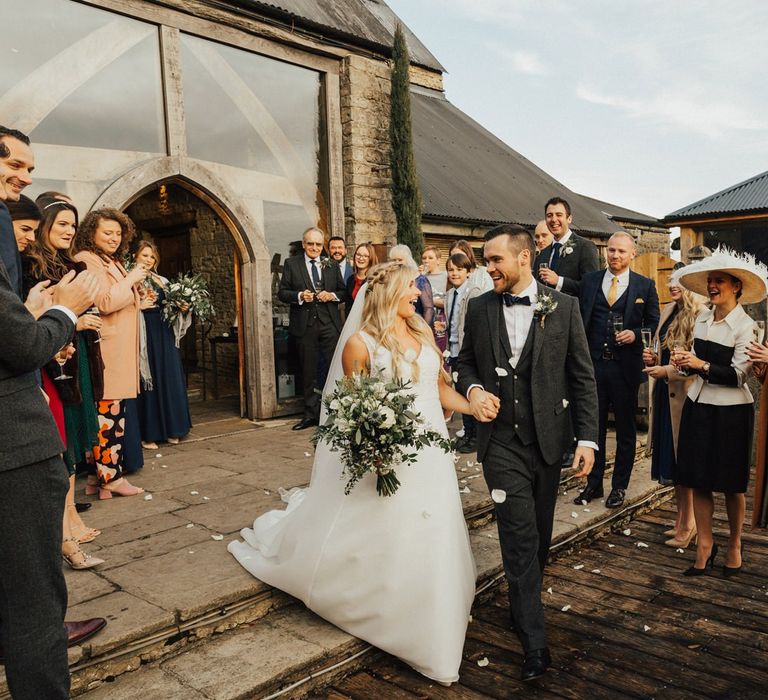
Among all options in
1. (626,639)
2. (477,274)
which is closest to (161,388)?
(477,274)

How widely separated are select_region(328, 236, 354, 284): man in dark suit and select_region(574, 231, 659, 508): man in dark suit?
3.55 metres

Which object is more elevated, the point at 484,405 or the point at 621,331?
the point at 621,331

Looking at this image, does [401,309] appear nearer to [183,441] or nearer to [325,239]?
[183,441]

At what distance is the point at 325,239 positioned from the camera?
350 inches

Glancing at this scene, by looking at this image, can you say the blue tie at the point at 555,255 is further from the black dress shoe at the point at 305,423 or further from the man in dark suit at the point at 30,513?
the man in dark suit at the point at 30,513

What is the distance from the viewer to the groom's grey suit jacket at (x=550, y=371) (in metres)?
3.46

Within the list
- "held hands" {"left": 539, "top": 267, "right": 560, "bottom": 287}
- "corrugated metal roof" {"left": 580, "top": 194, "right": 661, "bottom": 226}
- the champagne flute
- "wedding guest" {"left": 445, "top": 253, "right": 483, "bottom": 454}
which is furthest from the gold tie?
"corrugated metal roof" {"left": 580, "top": 194, "right": 661, "bottom": 226}

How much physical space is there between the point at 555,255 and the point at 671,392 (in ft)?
5.47

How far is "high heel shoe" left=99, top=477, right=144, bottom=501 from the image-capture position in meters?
5.22

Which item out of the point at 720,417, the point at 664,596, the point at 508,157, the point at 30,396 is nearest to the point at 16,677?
the point at 30,396

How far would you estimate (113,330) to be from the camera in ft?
16.9

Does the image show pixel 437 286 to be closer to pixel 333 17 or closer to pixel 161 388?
pixel 161 388

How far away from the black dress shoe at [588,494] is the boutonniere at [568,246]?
2.11 m

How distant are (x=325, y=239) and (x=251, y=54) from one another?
244 centimetres
